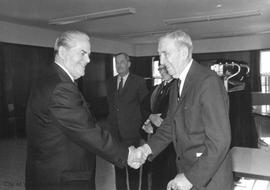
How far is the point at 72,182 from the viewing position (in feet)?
5.64

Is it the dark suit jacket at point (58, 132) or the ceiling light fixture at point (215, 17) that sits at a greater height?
the ceiling light fixture at point (215, 17)

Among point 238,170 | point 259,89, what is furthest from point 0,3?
point 259,89

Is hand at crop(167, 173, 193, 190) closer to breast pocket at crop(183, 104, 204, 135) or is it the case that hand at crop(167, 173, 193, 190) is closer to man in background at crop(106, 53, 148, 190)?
breast pocket at crop(183, 104, 204, 135)

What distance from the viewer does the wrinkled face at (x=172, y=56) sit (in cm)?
164

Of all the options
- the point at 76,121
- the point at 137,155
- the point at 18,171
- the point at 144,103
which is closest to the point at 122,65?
the point at 144,103

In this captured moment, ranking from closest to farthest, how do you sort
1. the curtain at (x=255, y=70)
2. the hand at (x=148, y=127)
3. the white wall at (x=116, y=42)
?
1. the hand at (x=148, y=127)
2. the white wall at (x=116, y=42)
3. the curtain at (x=255, y=70)

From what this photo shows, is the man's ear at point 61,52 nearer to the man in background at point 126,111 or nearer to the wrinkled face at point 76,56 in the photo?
the wrinkled face at point 76,56

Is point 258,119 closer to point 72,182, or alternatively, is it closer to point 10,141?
point 72,182

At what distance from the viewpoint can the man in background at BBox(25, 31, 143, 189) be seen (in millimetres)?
1694

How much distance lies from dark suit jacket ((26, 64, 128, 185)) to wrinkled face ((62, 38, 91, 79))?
0.08 m

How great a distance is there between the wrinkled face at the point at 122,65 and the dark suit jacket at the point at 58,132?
73.3 inches

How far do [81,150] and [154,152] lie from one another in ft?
1.85

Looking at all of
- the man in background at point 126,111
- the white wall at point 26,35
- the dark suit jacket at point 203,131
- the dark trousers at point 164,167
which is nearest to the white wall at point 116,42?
the white wall at point 26,35

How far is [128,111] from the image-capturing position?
3477 mm
